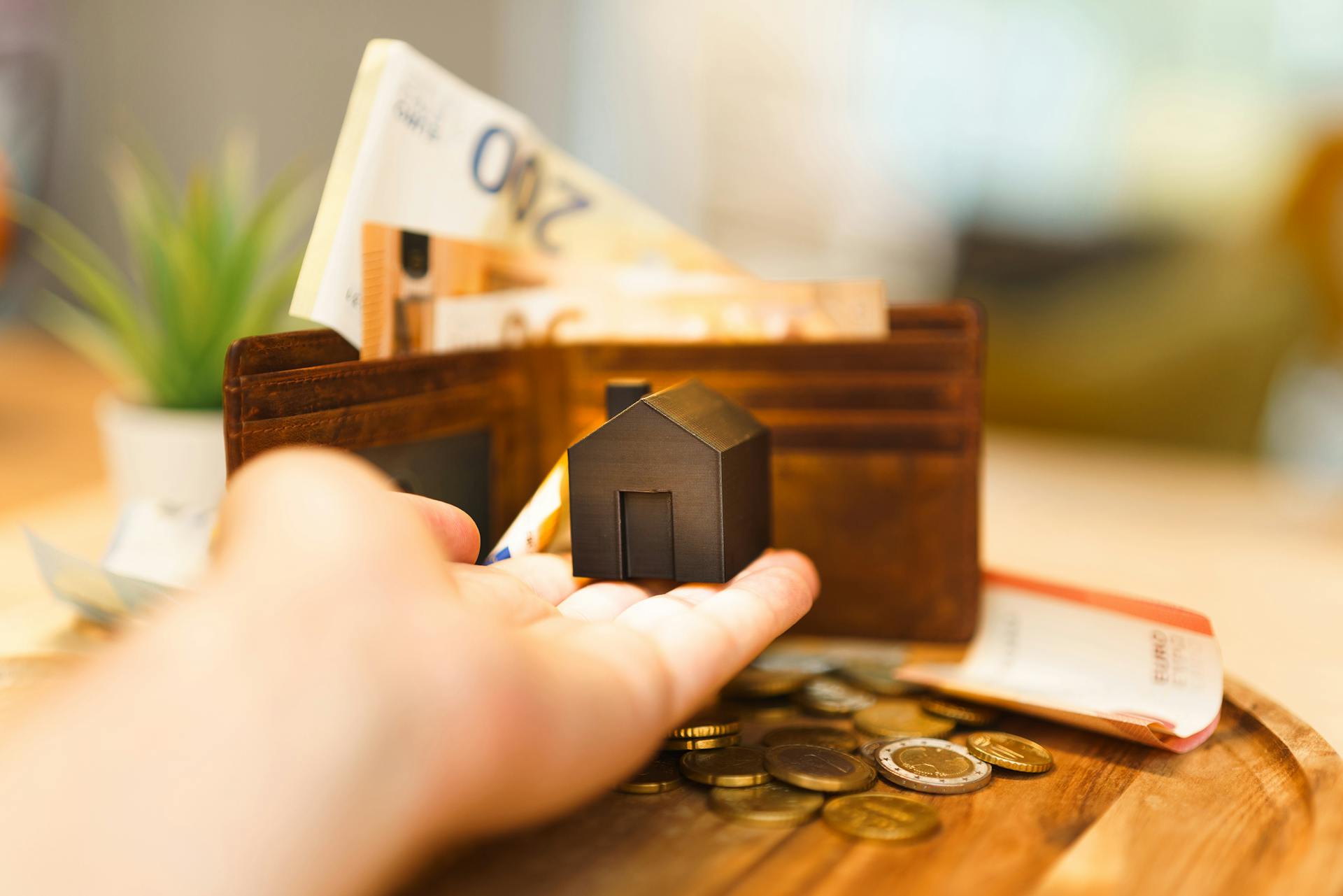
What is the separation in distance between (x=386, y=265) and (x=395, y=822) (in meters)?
0.45

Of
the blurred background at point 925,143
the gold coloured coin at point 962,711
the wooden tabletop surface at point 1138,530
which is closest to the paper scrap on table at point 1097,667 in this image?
the gold coloured coin at point 962,711

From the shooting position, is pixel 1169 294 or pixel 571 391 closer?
pixel 571 391

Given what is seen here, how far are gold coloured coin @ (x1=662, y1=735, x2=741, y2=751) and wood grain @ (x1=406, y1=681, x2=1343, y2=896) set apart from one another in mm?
40

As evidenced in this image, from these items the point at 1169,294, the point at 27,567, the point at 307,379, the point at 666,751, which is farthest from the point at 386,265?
the point at 1169,294

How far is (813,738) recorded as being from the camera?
2.27 ft

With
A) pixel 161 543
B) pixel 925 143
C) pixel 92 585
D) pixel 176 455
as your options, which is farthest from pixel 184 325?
pixel 925 143

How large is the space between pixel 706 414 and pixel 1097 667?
386 mm

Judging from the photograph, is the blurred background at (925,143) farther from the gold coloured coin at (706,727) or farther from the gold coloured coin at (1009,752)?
the gold coloured coin at (1009,752)

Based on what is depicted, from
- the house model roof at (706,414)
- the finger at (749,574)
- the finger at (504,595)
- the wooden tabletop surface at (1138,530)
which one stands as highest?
the house model roof at (706,414)

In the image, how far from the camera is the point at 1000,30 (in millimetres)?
2557

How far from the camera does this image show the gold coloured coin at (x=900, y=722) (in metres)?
0.70

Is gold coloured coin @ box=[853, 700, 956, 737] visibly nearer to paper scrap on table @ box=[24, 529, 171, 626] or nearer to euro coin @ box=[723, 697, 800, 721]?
euro coin @ box=[723, 697, 800, 721]

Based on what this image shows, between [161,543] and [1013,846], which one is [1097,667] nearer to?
[1013,846]

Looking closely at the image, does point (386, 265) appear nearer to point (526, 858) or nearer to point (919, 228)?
point (526, 858)
